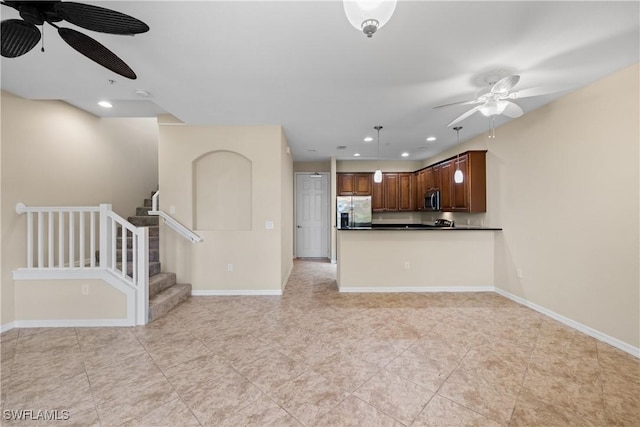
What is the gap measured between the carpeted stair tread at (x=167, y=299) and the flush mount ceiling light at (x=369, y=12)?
3.52 meters

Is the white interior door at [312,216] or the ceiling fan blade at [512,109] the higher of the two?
the ceiling fan blade at [512,109]

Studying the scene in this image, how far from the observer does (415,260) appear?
4.39 meters

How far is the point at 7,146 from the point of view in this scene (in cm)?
292

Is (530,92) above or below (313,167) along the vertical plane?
below

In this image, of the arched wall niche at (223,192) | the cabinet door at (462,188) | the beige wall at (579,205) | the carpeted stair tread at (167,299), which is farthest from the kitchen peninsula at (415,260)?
the carpeted stair tread at (167,299)

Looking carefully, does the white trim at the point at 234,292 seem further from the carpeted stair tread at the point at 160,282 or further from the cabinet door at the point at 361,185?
the cabinet door at the point at 361,185

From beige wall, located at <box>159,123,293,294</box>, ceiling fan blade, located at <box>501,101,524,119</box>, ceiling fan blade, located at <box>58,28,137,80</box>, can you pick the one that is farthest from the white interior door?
ceiling fan blade, located at <box>58,28,137,80</box>

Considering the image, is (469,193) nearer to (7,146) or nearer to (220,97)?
(220,97)

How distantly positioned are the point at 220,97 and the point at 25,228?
2719 mm

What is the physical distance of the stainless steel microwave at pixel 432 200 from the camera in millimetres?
5496

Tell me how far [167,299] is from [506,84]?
4297 millimetres

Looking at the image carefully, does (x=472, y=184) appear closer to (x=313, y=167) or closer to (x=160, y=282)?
(x=313, y=167)

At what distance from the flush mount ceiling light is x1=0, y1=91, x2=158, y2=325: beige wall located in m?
3.61

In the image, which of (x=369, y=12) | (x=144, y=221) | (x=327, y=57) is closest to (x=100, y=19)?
(x=369, y=12)
